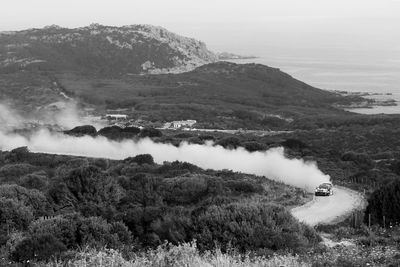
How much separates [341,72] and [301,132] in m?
126

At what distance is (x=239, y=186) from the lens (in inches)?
979

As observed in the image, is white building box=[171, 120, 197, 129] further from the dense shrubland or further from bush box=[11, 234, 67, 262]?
bush box=[11, 234, 67, 262]

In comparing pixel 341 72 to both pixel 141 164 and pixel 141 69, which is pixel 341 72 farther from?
→ pixel 141 164

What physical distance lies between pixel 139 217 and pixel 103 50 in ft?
447

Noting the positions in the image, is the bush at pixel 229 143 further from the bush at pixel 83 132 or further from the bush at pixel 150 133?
the bush at pixel 83 132

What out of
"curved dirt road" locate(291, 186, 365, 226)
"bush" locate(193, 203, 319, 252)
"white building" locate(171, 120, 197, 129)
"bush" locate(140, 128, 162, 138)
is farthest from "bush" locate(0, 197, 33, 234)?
"white building" locate(171, 120, 197, 129)

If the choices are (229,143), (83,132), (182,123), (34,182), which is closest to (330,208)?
(34,182)

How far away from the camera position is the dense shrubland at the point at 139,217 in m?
11.2

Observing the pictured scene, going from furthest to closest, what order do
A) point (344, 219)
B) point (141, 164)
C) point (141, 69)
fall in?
point (141, 69), point (141, 164), point (344, 219)

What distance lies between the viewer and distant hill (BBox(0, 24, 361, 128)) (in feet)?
277

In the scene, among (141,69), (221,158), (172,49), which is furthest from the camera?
(172,49)

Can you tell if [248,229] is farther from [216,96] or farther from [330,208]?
[216,96]

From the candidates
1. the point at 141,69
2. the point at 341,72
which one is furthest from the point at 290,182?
the point at 341,72

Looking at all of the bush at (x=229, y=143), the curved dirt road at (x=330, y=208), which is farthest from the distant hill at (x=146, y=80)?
the curved dirt road at (x=330, y=208)
